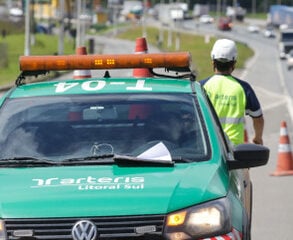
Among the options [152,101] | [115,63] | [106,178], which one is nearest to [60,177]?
[106,178]

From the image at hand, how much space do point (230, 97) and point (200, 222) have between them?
3.34m

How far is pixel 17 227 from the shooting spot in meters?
5.43

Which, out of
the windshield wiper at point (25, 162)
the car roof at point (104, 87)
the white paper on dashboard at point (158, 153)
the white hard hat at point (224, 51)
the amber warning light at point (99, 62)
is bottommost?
the windshield wiper at point (25, 162)

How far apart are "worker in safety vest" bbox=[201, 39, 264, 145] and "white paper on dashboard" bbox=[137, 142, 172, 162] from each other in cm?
249

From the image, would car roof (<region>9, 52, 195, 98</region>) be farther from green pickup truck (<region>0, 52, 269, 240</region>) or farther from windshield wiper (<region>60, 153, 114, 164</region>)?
windshield wiper (<region>60, 153, 114, 164</region>)

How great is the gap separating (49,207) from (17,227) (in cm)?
18

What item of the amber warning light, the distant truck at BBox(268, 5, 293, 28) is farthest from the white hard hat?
the distant truck at BBox(268, 5, 293, 28)

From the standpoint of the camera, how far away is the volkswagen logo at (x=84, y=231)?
5.37 meters

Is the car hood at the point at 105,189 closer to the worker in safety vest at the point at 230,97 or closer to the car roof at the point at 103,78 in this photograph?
the car roof at the point at 103,78

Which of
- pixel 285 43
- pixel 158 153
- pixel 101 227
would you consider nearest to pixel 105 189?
pixel 101 227

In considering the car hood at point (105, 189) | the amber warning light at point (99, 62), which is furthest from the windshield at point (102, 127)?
the amber warning light at point (99, 62)

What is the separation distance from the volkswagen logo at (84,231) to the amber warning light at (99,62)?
208 centimetres

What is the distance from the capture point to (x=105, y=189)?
5625 mm

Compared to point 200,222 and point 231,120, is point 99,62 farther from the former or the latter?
point 200,222
